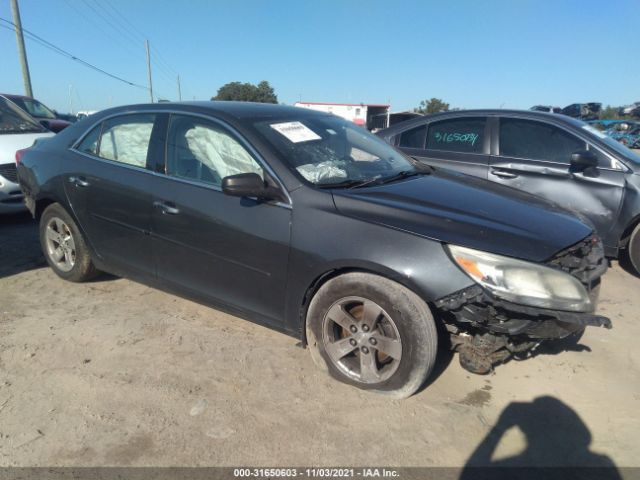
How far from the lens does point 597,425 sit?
245 cm

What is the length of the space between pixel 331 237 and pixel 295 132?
96 cm

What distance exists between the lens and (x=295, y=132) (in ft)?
10.3

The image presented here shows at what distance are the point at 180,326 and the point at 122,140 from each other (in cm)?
151

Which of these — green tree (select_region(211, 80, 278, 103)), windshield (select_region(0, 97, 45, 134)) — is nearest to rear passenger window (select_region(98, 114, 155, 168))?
windshield (select_region(0, 97, 45, 134))

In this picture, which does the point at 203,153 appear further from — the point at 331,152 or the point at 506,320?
the point at 506,320

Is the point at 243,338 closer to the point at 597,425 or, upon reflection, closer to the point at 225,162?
the point at 225,162

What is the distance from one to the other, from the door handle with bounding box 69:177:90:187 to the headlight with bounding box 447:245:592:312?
9.37 feet

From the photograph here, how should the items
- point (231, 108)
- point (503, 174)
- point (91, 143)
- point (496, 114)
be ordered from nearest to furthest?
point (231, 108) → point (91, 143) → point (503, 174) → point (496, 114)

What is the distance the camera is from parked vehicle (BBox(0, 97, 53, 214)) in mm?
5773

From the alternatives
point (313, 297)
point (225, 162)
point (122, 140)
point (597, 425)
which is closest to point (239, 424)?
point (313, 297)

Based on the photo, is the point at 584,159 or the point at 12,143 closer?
the point at 584,159

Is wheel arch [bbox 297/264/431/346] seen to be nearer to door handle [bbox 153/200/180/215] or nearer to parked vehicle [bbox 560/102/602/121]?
door handle [bbox 153/200/180/215]

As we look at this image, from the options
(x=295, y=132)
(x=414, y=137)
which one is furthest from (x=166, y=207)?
(x=414, y=137)

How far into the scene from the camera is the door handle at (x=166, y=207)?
3.07 metres
